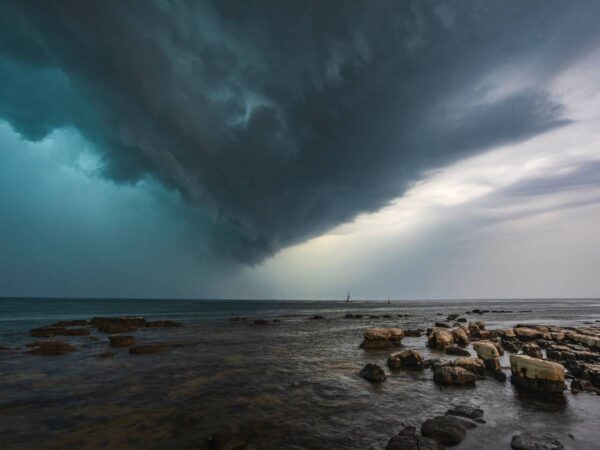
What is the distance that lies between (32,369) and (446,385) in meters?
29.7

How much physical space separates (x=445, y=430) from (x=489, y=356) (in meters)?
14.3

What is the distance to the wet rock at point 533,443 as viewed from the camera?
9.97 metres

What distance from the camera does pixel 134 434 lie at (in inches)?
455

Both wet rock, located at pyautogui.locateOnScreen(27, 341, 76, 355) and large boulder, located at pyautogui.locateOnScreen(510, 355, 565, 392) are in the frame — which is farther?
wet rock, located at pyautogui.locateOnScreen(27, 341, 76, 355)

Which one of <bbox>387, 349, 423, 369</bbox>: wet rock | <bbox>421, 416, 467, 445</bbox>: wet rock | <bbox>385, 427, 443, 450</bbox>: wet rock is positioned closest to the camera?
<bbox>385, 427, 443, 450</bbox>: wet rock

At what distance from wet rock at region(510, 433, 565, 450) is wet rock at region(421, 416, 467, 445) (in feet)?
5.30

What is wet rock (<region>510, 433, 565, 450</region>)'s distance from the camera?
9.97 m

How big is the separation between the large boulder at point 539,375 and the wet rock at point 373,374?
7636 mm

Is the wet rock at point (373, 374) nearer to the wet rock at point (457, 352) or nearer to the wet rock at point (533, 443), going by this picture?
the wet rock at point (533, 443)

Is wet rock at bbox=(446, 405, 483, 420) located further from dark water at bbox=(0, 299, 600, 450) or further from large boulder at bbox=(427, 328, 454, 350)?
large boulder at bbox=(427, 328, 454, 350)

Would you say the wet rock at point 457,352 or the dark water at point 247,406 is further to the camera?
the wet rock at point 457,352

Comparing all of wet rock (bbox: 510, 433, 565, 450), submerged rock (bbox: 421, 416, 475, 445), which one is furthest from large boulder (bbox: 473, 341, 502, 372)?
submerged rock (bbox: 421, 416, 475, 445)

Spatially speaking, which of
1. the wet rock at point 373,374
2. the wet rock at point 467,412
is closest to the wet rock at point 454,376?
the wet rock at point 373,374

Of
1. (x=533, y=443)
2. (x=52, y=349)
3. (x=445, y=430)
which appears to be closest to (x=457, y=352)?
(x=533, y=443)
